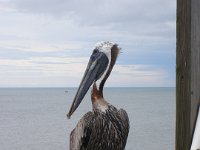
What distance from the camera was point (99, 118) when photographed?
4.16 meters

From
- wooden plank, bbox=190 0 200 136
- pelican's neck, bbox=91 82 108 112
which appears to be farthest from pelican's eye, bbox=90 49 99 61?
wooden plank, bbox=190 0 200 136

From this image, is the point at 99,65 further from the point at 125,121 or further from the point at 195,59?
the point at 195,59

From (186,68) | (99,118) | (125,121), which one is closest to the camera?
(186,68)

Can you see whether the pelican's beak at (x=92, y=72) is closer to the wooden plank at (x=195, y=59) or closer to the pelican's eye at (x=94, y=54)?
the pelican's eye at (x=94, y=54)

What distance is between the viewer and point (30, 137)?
122 ft

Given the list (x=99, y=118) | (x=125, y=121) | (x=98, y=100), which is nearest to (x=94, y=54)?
(x=98, y=100)

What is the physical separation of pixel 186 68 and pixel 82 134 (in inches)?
65.3

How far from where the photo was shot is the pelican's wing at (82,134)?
3.99 m

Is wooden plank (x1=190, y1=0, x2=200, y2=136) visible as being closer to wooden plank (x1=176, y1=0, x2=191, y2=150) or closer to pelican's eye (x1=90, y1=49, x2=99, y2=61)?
wooden plank (x1=176, y1=0, x2=191, y2=150)

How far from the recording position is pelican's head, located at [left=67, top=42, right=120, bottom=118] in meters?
3.98

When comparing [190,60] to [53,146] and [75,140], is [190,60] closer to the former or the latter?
[75,140]

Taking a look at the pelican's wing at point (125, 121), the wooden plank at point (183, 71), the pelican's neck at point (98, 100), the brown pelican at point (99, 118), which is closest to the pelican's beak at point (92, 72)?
the brown pelican at point (99, 118)

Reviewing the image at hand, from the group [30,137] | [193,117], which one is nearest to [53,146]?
[30,137]

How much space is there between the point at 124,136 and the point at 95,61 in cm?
73
